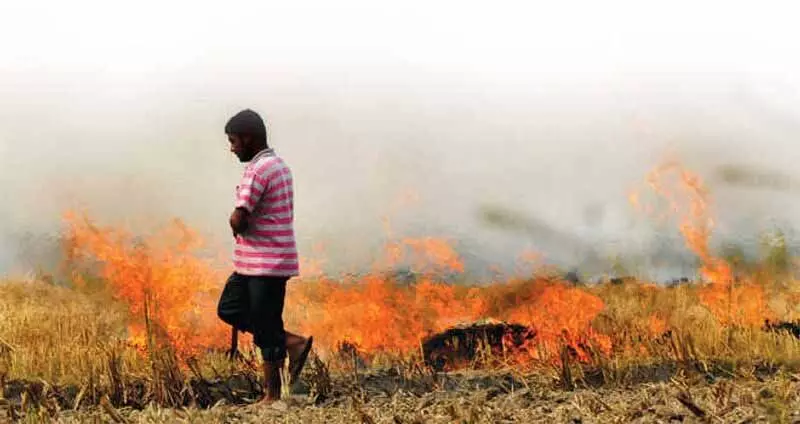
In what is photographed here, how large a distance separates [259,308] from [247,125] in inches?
44.1

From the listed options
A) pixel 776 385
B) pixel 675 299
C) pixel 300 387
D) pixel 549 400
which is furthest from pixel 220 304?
pixel 675 299

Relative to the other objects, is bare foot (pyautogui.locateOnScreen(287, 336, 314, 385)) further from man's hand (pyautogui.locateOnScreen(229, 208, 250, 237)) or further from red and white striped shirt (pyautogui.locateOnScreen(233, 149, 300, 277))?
man's hand (pyautogui.locateOnScreen(229, 208, 250, 237))

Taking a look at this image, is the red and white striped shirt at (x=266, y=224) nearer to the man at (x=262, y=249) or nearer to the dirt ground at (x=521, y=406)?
the man at (x=262, y=249)

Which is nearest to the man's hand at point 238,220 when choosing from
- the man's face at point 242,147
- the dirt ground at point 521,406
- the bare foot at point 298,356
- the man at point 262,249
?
the man at point 262,249

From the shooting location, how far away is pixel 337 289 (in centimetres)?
917

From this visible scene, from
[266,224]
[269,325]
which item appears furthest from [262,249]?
[269,325]

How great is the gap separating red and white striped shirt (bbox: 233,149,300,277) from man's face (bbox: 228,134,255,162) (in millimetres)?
114

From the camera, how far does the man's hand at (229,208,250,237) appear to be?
6.27 meters

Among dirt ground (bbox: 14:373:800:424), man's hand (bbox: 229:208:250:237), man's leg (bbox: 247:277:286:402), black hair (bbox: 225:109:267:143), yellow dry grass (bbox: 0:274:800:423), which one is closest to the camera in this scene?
dirt ground (bbox: 14:373:800:424)

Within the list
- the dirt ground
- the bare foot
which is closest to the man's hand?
the bare foot

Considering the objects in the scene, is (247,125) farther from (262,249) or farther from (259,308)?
(259,308)

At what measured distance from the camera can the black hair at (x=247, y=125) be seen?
256 inches

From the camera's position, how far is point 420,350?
8086 millimetres

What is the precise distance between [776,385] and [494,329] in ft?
13.0
